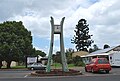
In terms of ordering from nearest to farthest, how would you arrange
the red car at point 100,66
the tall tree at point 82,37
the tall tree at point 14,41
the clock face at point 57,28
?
the clock face at point 57,28, the red car at point 100,66, the tall tree at point 14,41, the tall tree at point 82,37

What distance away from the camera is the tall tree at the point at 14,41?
52281 mm

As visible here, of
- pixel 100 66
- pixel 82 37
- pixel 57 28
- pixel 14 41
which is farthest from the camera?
pixel 82 37

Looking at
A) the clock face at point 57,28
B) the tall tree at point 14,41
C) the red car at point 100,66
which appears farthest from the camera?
the tall tree at point 14,41

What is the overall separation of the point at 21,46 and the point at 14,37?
206 cm

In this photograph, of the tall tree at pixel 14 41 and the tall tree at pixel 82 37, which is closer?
the tall tree at pixel 14 41

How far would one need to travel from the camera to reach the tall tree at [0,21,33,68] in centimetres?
5228

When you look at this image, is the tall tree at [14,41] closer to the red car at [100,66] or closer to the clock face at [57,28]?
the clock face at [57,28]

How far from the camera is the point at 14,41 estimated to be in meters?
53.8

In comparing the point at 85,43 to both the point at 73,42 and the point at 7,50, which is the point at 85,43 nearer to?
the point at 73,42

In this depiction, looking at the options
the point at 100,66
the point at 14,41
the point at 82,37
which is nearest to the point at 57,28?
the point at 100,66

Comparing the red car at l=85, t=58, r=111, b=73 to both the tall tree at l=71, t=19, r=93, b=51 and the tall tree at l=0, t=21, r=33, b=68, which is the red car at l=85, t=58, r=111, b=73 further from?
the tall tree at l=71, t=19, r=93, b=51

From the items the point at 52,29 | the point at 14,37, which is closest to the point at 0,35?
the point at 14,37

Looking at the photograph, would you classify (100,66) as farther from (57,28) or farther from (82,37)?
(82,37)

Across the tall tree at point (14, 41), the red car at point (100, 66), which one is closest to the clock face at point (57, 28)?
the red car at point (100, 66)
